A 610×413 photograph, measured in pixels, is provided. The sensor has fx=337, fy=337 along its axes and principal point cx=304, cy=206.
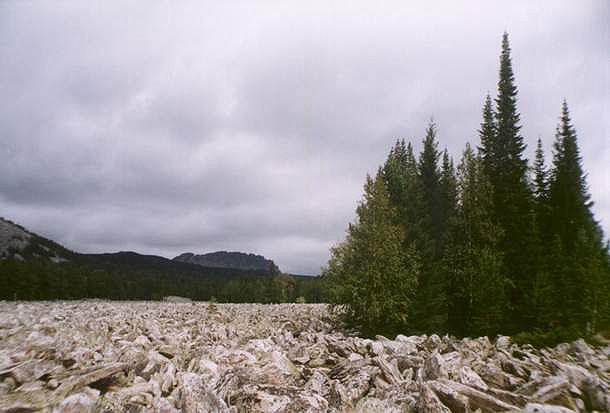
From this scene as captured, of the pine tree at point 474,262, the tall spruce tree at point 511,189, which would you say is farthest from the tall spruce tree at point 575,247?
the pine tree at point 474,262

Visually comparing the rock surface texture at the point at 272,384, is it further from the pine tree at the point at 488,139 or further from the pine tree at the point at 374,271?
the pine tree at the point at 488,139

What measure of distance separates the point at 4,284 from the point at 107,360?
92264mm

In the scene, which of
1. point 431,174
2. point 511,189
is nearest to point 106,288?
point 431,174

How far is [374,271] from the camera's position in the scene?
878 inches

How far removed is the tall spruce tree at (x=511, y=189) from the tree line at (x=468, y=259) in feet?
0.34

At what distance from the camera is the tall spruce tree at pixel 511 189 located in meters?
29.2

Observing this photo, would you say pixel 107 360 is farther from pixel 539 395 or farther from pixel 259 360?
pixel 539 395

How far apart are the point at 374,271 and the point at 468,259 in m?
10.7

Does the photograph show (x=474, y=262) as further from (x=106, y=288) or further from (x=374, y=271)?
(x=106, y=288)

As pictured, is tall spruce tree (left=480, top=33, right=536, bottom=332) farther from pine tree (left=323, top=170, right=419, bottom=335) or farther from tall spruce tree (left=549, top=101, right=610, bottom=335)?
pine tree (left=323, top=170, right=419, bottom=335)

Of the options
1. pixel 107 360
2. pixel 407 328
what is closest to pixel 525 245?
pixel 407 328

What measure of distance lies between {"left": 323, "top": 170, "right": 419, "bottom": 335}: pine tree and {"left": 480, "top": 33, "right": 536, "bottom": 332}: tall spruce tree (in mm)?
11138

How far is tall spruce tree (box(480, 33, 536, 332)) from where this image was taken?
29.2 metres

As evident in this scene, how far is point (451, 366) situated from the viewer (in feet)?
28.1
